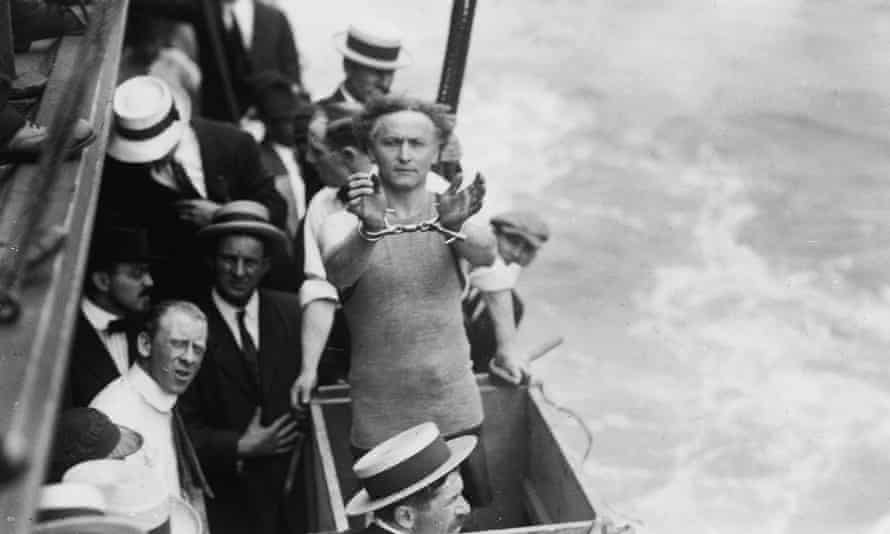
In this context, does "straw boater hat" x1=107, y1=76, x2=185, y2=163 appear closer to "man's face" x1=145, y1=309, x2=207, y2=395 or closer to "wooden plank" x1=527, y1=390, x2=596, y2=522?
"man's face" x1=145, y1=309, x2=207, y2=395

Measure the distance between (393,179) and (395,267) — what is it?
25 cm

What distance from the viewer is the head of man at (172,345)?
3393 mm

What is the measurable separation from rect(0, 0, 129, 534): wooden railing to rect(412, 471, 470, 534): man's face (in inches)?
38.2

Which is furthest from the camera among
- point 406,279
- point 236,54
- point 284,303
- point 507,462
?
point 236,54

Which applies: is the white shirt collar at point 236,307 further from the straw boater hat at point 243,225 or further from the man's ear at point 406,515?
the man's ear at point 406,515

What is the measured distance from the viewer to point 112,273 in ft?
12.3

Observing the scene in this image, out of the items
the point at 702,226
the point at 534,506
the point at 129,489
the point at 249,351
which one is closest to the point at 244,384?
the point at 249,351

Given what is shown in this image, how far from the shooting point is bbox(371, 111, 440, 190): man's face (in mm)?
3098

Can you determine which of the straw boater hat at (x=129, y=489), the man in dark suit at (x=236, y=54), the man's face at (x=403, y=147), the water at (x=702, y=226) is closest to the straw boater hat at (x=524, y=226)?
the man's face at (x=403, y=147)

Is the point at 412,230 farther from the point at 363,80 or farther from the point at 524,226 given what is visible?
the point at 363,80

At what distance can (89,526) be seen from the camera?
199 centimetres

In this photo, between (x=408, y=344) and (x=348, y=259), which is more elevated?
(x=348, y=259)

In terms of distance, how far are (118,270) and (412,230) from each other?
3.94ft

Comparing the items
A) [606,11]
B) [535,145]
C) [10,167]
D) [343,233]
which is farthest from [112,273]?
[606,11]
